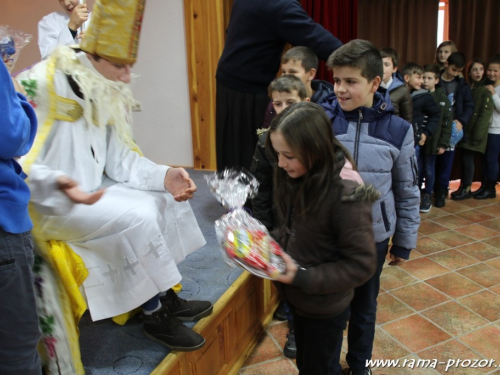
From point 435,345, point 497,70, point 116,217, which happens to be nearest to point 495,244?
point 435,345

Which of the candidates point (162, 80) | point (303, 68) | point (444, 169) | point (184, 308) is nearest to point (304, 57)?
point (303, 68)

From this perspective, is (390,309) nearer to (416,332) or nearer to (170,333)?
(416,332)

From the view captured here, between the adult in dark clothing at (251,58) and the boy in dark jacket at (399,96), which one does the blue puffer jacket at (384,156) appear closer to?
the adult in dark clothing at (251,58)

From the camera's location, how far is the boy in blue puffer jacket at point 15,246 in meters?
1.04

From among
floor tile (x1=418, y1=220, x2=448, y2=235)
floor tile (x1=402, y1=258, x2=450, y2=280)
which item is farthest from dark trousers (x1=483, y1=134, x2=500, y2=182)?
floor tile (x1=402, y1=258, x2=450, y2=280)

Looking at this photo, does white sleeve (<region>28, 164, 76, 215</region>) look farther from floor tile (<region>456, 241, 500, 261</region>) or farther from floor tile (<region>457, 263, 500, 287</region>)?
floor tile (<region>456, 241, 500, 261</region>)

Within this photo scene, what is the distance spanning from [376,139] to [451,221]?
2631 millimetres

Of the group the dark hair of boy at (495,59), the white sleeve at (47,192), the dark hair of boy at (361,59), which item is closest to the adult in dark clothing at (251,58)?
the dark hair of boy at (361,59)

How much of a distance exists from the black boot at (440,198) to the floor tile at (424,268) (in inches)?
51.1

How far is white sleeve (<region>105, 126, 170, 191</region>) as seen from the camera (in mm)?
1721

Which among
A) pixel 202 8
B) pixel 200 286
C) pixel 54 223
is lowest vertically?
pixel 200 286

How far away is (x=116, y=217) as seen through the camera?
1.50 m

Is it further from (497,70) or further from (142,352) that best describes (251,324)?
(497,70)

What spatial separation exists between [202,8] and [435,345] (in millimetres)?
2921
